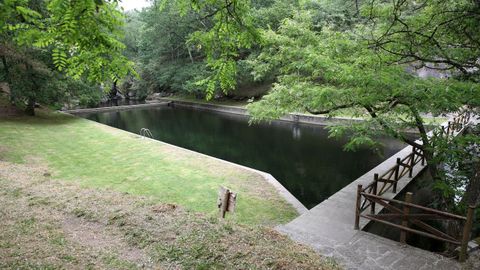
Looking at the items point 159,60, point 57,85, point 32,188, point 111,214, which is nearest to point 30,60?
point 57,85

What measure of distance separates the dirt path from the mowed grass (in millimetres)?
1654

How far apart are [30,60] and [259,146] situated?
42.3 feet

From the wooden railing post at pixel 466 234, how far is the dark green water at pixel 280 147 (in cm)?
312

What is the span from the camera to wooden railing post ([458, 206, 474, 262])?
4.66m

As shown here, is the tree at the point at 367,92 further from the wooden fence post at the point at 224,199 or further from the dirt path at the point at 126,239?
the dirt path at the point at 126,239

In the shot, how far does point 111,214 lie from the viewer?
5539 millimetres

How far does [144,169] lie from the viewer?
33.7 ft

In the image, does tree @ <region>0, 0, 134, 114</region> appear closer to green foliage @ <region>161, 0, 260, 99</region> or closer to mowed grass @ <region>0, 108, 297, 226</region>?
green foliage @ <region>161, 0, 260, 99</region>

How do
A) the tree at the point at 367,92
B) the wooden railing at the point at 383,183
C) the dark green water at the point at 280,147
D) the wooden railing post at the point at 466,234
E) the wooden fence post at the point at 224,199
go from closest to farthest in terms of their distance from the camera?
the wooden railing post at the point at 466,234, the tree at the point at 367,92, the wooden fence post at the point at 224,199, the wooden railing at the point at 383,183, the dark green water at the point at 280,147

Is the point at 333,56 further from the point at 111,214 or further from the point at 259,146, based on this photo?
the point at 259,146

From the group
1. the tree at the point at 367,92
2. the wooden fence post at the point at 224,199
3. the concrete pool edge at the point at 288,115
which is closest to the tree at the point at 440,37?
the tree at the point at 367,92

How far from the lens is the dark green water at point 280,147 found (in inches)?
446

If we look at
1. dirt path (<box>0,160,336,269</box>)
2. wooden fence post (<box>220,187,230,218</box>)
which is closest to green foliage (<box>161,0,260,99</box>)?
dirt path (<box>0,160,336,269</box>)

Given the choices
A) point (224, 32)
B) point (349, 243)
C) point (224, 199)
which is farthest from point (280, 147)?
point (224, 32)
